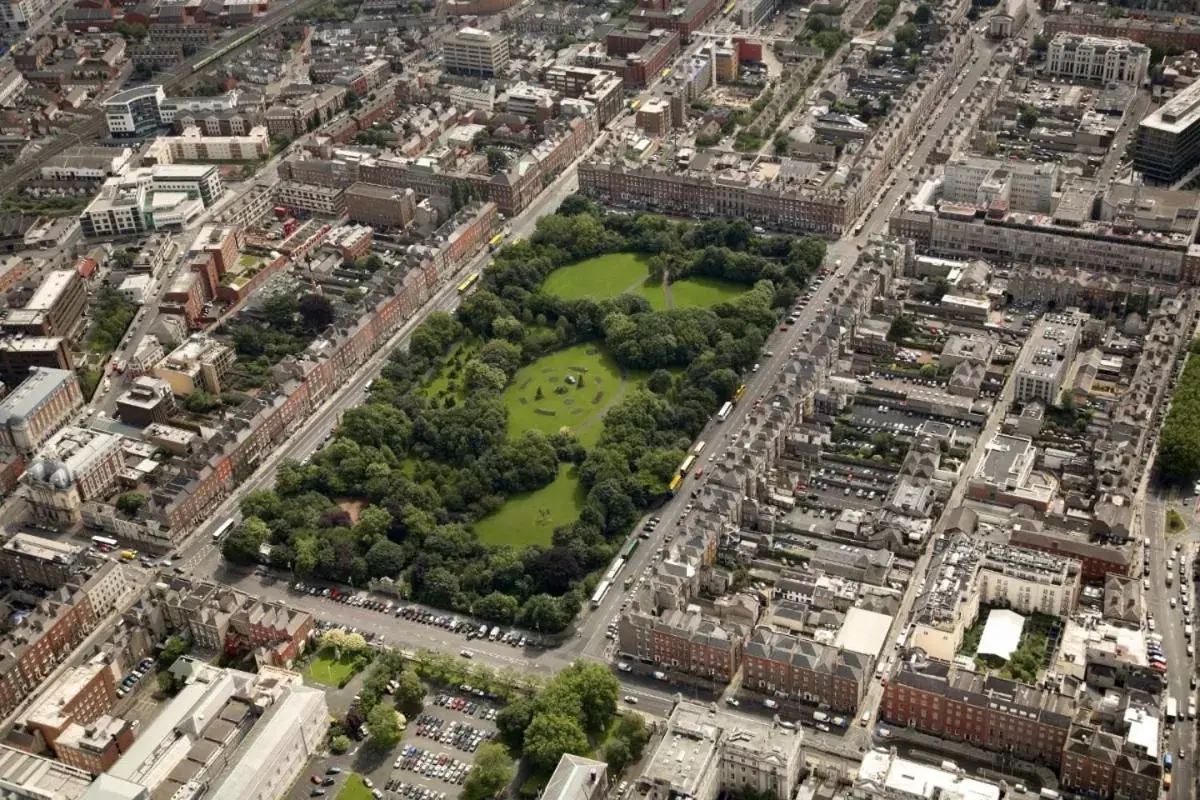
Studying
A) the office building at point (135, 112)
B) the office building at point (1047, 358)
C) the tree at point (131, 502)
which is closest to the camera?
the tree at point (131, 502)

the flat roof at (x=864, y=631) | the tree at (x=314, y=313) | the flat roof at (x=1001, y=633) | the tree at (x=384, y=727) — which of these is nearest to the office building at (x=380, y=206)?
the tree at (x=314, y=313)

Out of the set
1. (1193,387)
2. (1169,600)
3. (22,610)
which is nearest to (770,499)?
(1169,600)

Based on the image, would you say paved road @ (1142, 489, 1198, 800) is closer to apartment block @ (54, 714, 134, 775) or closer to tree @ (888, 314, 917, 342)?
tree @ (888, 314, 917, 342)

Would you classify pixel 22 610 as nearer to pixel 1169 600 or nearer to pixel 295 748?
pixel 295 748

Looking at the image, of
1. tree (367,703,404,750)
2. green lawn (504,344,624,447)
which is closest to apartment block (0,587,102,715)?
tree (367,703,404,750)

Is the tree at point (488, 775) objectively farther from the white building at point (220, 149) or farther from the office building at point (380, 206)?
the white building at point (220, 149)

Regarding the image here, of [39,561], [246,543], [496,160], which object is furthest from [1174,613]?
[496,160]
